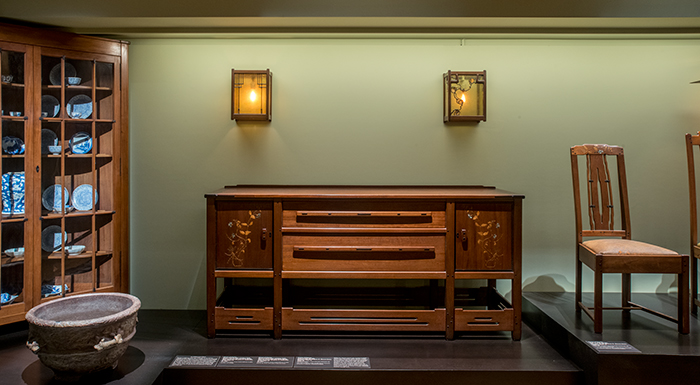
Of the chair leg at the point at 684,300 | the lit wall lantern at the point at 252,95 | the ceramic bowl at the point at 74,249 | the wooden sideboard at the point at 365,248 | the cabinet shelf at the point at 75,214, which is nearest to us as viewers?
the chair leg at the point at 684,300

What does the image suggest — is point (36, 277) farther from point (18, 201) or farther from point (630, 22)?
point (630, 22)

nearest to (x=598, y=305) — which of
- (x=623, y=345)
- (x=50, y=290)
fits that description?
(x=623, y=345)

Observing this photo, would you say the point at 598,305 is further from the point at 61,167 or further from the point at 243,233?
the point at 61,167

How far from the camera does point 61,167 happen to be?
9.60 feet

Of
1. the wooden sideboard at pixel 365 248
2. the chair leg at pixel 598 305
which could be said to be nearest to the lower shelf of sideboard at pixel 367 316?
the wooden sideboard at pixel 365 248

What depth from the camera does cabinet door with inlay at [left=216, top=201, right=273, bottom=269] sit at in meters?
2.69

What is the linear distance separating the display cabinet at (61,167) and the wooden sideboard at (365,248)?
3.55 ft

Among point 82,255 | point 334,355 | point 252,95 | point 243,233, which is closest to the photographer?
point 334,355

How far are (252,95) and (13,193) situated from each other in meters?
1.79

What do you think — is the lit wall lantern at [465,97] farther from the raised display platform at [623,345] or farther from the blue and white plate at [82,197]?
the blue and white plate at [82,197]

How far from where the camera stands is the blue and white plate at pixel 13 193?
2801 millimetres

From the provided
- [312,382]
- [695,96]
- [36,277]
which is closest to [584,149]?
[695,96]

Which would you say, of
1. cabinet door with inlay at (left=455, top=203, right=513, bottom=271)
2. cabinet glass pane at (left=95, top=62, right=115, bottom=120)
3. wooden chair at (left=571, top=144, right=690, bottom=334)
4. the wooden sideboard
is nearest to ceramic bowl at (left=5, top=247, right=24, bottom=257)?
cabinet glass pane at (left=95, top=62, right=115, bottom=120)

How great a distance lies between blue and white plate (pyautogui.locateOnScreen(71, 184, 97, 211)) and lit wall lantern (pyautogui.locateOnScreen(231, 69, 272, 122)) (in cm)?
120
